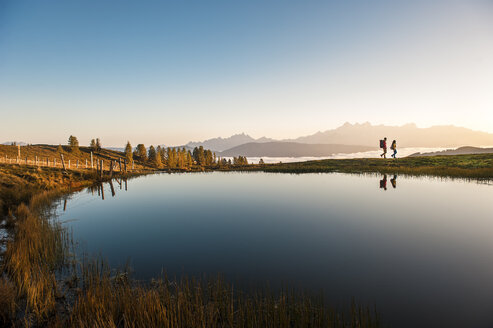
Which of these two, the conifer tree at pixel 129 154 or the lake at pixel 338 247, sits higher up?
the conifer tree at pixel 129 154

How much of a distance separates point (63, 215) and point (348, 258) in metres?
21.0

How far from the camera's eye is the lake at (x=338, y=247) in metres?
6.70

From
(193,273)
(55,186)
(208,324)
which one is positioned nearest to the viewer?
(208,324)

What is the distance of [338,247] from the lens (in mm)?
10719

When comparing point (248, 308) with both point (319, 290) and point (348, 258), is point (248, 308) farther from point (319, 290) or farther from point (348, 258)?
point (348, 258)

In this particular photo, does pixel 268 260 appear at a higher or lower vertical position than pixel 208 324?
lower

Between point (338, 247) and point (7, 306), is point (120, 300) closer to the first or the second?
point (7, 306)

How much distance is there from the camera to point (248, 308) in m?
5.14

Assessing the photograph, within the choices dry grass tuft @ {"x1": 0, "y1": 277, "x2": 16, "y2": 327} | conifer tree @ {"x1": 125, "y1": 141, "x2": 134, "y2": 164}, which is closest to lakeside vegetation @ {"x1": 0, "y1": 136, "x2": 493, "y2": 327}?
dry grass tuft @ {"x1": 0, "y1": 277, "x2": 16, "y2": 327}

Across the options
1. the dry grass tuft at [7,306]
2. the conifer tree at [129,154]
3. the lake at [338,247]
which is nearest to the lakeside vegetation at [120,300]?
the dry grass tuft at [7,306]

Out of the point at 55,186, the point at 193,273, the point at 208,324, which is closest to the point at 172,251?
the point at 193,273

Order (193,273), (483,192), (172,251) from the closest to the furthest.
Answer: (193,273)
(172,251)
(483,192)

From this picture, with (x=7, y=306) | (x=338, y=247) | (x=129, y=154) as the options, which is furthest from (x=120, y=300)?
(x=129, y=154)

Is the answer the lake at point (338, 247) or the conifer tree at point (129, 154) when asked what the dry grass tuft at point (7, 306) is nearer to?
the lake at point (338, 247)
